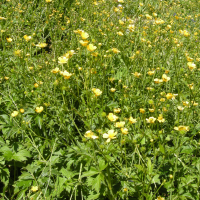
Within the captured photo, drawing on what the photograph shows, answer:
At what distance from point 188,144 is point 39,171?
3.56ft

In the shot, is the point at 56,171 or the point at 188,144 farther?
Answer: the point at 188,144

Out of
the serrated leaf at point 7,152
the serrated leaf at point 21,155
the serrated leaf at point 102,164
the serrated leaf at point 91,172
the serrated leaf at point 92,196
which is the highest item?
the serrated leaf at point 102,164

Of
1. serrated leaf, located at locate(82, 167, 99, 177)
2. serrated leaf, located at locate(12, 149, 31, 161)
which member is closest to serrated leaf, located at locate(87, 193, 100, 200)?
serrated leaf, located at locate(82, 167, 99, 177)

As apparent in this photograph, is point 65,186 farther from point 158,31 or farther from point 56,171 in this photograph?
point 158,31

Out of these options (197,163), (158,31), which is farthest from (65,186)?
(158,31)

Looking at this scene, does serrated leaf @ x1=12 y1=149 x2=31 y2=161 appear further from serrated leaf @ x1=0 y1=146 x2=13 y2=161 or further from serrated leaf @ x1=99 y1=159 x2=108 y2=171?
serrated leaf @ x1=99 y1=159 x2=108 y2=171

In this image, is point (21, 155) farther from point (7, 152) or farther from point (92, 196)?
point (92, 196)

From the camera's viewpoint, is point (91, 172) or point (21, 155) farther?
point (21, 155)

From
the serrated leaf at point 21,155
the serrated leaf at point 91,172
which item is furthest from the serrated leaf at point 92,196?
the serrated leaf at point 21,155

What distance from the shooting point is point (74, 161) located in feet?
4.98

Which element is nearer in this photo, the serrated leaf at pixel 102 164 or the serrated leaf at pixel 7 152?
the serrated leaf at pixel 102 164

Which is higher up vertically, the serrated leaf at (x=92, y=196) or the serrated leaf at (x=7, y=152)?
the serrated leaf at (x=7, y=152)

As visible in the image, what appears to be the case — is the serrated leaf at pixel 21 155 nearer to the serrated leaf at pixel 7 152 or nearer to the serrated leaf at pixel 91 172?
the serrated leaf at pixel 7 152

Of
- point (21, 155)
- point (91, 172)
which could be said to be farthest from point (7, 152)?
point (91, 172)
